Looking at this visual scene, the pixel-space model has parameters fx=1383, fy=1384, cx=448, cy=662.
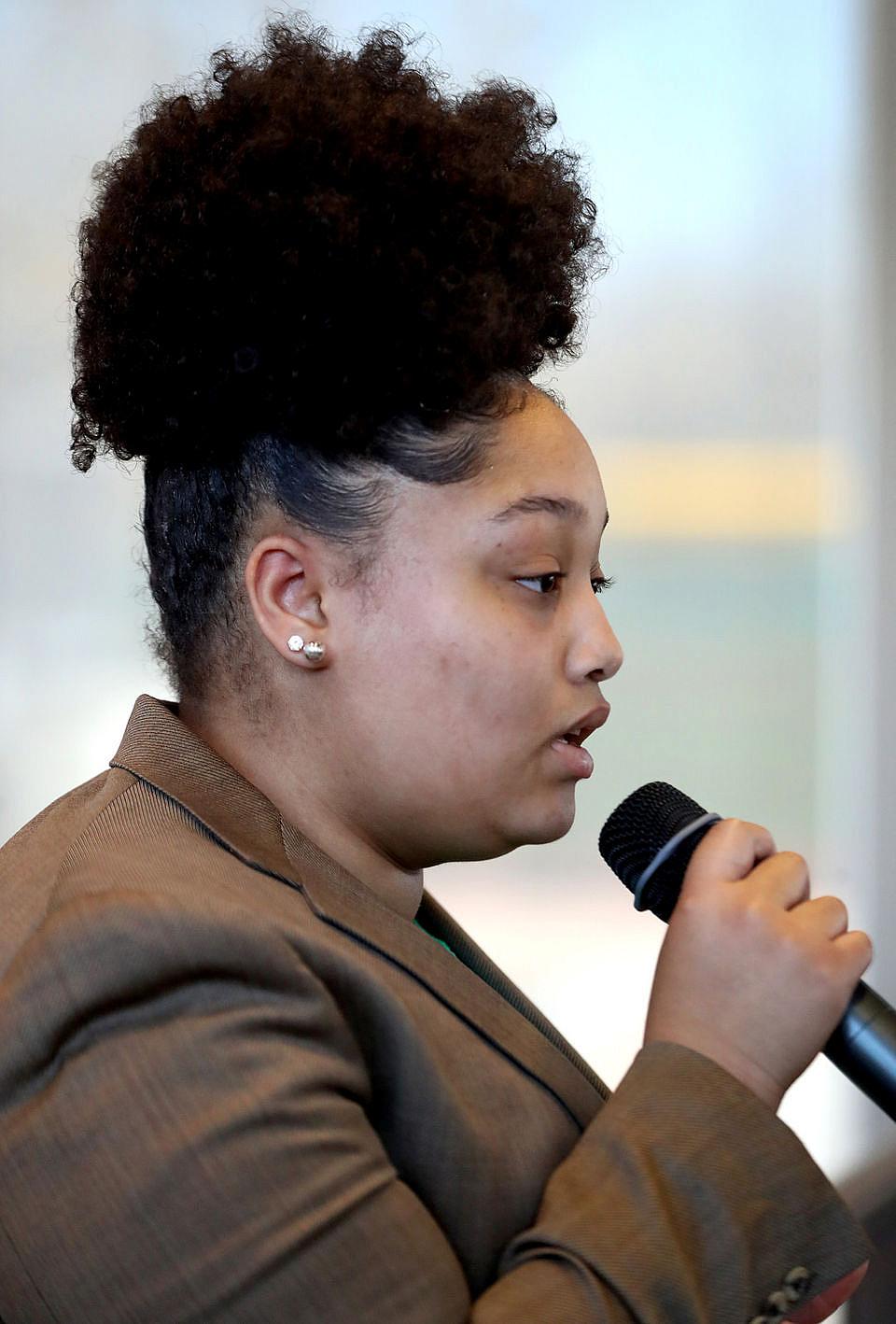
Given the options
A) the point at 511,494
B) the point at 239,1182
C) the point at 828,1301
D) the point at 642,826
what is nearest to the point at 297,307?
the point at 511,494

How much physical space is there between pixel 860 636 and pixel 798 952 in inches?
77.6

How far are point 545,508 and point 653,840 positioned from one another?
251 mm

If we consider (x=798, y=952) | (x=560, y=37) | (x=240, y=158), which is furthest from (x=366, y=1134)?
(x=560, y=37)

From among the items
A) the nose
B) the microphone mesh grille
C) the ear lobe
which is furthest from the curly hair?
the ear lobe

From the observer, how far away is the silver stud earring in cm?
98

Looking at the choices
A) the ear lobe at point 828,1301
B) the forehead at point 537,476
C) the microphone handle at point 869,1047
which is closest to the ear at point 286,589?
the forehead at point 537,476

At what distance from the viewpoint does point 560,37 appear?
2438mm

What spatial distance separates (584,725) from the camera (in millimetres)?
1025

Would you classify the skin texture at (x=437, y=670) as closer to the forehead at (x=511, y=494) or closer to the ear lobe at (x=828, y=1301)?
the forehead at (x=511, y=494)

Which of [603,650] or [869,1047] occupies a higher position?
[603,650]

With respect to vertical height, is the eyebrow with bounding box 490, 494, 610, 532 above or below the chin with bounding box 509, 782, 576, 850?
above

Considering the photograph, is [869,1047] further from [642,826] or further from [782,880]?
[642,826]

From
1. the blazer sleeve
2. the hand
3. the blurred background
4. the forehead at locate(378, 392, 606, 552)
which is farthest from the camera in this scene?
the blurred background

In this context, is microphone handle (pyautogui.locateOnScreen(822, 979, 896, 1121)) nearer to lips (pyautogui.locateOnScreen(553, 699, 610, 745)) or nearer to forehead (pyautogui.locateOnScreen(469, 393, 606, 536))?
lips (pyautogui.locateOnScreen(553, 699, 610, 745))
